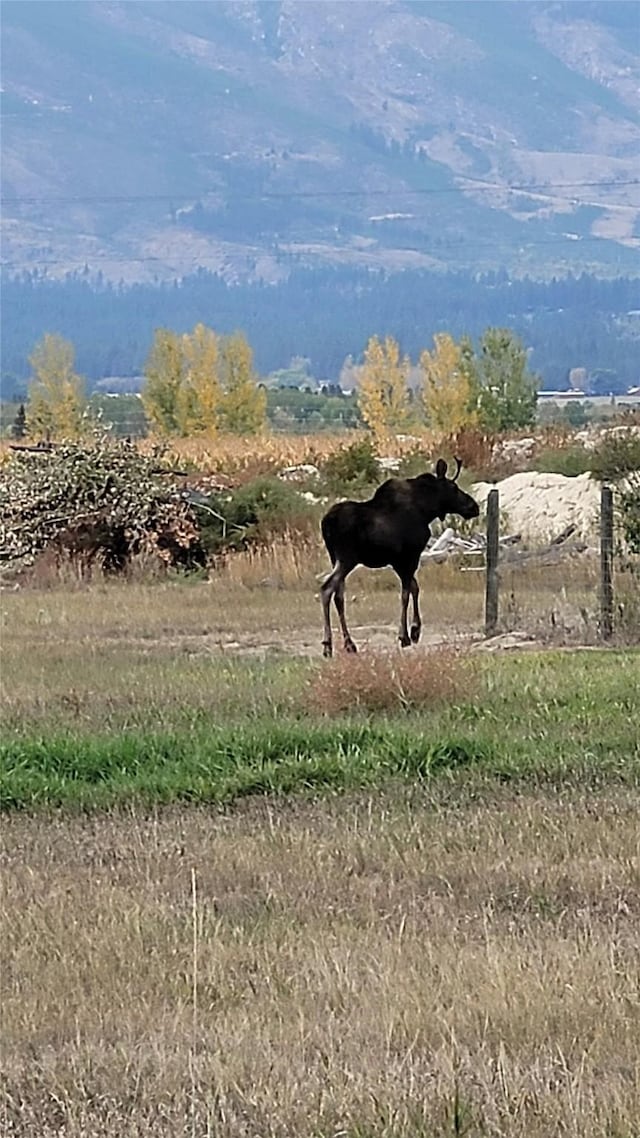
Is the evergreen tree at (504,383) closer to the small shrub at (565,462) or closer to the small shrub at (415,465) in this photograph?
the small shrub at (565,462)

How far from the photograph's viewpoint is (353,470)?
35.8m

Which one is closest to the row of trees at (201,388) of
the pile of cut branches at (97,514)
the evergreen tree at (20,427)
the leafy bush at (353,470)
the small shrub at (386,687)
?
the evergreen tree at (20,427)

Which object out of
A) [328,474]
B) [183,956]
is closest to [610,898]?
[183,956]

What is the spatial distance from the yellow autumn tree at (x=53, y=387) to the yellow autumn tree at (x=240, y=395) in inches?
251

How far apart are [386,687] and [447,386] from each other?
217 feet

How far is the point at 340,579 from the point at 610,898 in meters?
10.5

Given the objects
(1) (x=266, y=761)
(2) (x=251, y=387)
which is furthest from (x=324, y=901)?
(2) (x=251, y=387)

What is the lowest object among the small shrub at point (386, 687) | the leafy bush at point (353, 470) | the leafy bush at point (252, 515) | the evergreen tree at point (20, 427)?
the small shrub at point (386, 687)

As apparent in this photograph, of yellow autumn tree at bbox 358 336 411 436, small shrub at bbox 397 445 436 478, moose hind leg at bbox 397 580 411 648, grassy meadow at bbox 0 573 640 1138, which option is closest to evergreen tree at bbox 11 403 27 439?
yellow autumn tree at bbox 358 336 411 436

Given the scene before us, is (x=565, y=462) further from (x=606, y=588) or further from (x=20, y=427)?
(x=20, y=427)

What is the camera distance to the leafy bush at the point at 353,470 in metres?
34.5

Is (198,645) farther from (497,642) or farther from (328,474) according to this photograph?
(328,474)

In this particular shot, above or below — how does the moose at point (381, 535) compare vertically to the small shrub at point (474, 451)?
below

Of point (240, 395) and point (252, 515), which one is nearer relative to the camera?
point (252, 515)
